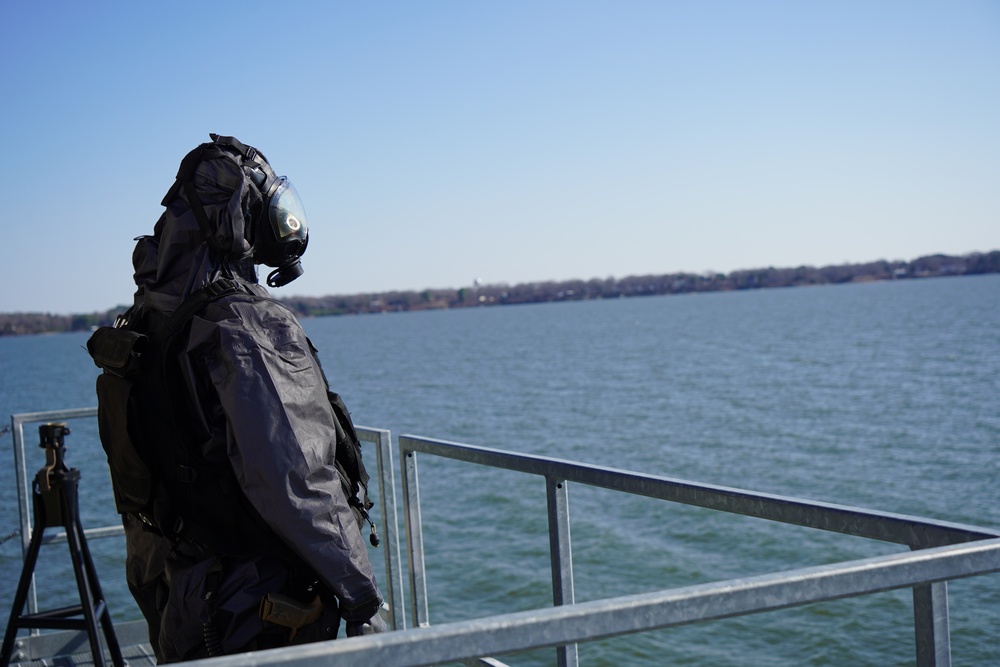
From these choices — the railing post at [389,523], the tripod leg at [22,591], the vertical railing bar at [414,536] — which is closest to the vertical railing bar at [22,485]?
the tripod leg at [22,591]

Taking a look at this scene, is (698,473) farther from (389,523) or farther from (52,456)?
(52,456)

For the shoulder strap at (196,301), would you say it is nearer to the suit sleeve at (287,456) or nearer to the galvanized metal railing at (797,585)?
the suit sleeve at (287,456)

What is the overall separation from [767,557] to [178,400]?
14.0 m

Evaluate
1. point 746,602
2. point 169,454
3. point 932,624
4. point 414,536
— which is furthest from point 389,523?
point 746,602

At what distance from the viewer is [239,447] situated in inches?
90.8

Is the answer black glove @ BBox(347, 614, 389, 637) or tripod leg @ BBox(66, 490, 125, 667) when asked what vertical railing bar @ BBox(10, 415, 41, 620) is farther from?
black glove @ BBox(347, 614, 389, 637)

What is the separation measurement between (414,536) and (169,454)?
50.0 inches

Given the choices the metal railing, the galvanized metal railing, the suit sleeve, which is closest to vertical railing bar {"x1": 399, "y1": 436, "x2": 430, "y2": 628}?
the suit sleeve

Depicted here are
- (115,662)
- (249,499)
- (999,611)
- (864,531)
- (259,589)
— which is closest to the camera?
(864,531)

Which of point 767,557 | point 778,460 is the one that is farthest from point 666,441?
point 767,557

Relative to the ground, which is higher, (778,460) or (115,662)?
(115,662)

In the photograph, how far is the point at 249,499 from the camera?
234cm

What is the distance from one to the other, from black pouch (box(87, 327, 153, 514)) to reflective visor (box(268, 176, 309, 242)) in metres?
0.53

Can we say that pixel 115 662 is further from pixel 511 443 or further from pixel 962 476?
pixel 511 443
